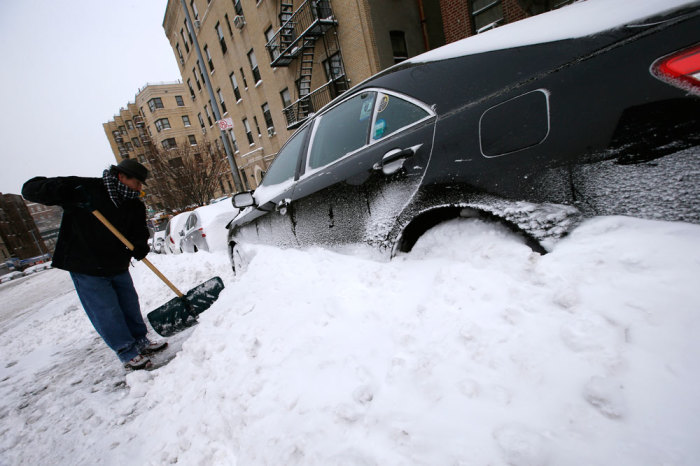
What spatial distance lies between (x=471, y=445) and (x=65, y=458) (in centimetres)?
257

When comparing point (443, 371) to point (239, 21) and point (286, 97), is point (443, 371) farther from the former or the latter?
point (239, 21)

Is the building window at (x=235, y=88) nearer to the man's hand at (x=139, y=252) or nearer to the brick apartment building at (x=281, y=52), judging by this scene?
the brick apartment building at (x=281, y=52)

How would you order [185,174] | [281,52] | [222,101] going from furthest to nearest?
[222,101]
[185,174]
[281,52]

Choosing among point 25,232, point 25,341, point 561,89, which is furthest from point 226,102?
point 25,232

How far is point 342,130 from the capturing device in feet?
7.91

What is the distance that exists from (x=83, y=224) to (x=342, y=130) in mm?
2556

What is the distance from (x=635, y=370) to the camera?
92 centimetres

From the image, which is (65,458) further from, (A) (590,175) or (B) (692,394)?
(A) (590,175)

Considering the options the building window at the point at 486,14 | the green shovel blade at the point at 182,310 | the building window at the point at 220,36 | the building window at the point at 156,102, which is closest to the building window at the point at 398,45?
the building window at the point at 486,14

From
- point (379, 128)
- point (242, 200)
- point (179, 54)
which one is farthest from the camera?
Answer: point (179, 54)

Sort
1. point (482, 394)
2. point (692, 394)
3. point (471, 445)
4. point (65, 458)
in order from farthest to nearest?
point (65, 458)
point (482, 394)
point (471, 445)
point (692, 394)

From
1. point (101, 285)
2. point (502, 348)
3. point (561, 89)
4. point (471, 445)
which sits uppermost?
point (561, 89)

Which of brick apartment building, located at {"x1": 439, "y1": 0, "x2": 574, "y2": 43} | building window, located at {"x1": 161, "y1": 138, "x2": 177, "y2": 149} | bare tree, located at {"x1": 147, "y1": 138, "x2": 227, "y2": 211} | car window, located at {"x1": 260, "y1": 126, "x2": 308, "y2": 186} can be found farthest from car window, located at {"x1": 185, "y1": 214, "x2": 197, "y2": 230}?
building window, located at {"x1": 161, "y1": 138, "x2": 177, "y2": 149}

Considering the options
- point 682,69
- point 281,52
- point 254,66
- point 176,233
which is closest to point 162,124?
point 254,66
